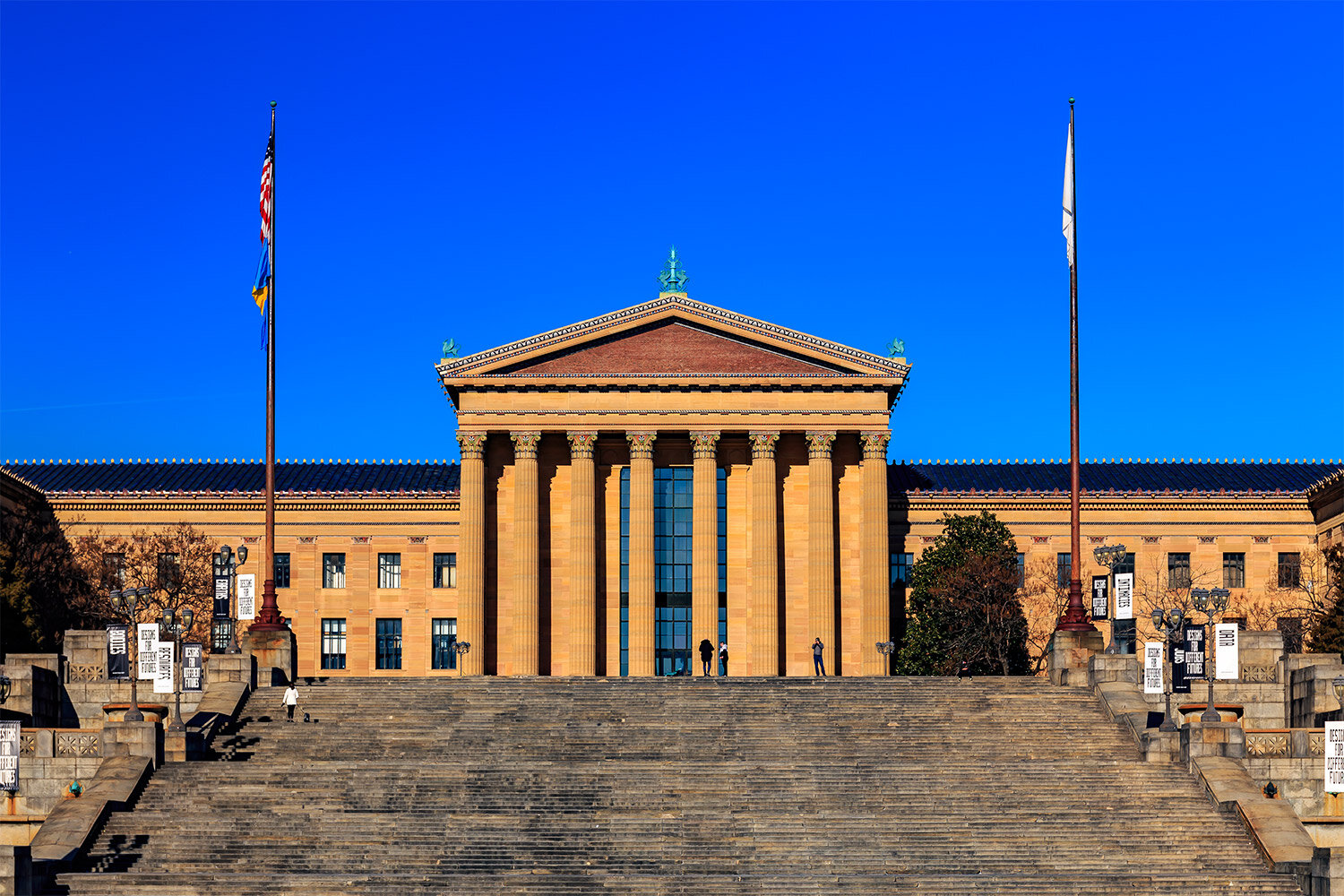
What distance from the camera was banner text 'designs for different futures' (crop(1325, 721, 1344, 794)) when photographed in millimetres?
48531

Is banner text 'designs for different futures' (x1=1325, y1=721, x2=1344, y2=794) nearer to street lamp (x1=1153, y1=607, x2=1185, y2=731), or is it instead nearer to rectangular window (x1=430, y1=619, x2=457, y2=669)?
street lamp (x1=1153, y1=607, x2=1185, y2=731)

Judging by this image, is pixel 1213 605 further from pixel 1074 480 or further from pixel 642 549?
pixel 642 549

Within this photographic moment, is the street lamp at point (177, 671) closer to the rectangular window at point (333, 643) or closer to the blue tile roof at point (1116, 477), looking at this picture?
the rectangular window at point (333, 643)

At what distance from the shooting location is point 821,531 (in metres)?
86.0

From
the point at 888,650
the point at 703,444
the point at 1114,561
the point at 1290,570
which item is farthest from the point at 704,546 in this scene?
the point at 1290,570

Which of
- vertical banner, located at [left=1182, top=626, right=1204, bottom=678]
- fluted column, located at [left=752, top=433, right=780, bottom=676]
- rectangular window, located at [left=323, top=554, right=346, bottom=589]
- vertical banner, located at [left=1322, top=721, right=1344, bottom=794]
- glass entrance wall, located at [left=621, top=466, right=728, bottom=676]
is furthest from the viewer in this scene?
rectangular window, located at [left=323, top=554, right=346, bottom=589]

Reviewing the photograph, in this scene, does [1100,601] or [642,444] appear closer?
[1100,601]

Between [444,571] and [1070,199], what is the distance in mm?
39750

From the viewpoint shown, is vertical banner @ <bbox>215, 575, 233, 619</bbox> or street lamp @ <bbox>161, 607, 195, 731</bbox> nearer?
street lamp @ <bbox>161, 607, 195, 731</bbox>

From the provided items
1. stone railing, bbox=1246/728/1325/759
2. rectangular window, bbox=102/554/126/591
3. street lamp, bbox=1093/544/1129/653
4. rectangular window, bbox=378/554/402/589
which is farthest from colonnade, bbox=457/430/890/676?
stone railing, bbox=1246/728/1325/759

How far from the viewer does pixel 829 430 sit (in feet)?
Answer: 282

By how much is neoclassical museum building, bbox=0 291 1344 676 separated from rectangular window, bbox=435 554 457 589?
0.16 metres

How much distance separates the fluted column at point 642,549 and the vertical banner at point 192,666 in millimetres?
31815

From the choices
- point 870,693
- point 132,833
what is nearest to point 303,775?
point 132,833
